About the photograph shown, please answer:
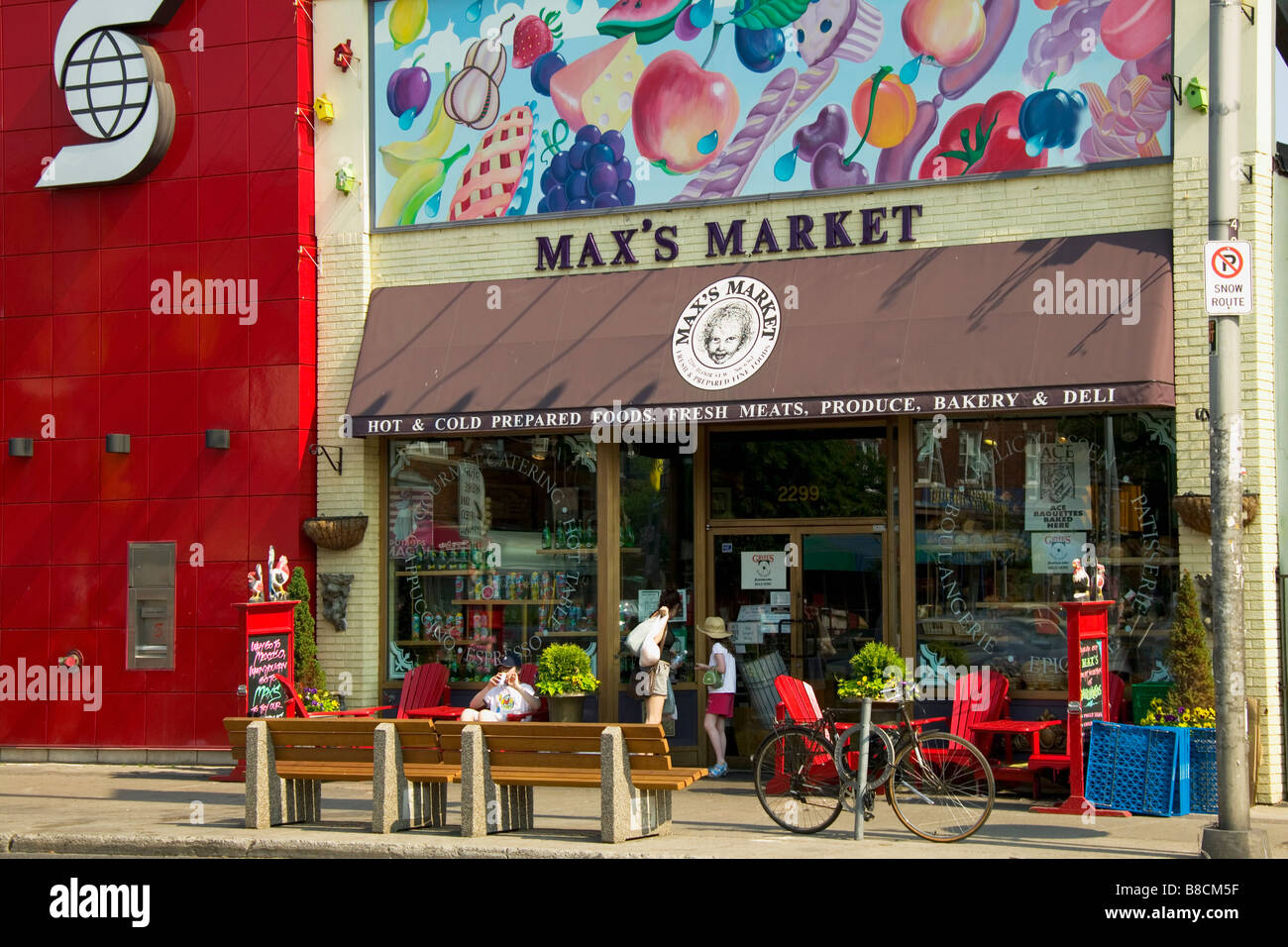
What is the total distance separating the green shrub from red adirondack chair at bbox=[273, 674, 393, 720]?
78.0 inches

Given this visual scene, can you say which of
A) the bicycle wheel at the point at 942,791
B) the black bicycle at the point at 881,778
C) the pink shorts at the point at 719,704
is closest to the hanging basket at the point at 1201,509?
the black bicycle at the point at 881,778

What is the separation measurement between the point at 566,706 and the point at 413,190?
19.0 feet

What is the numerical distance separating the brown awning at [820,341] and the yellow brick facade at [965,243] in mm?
231

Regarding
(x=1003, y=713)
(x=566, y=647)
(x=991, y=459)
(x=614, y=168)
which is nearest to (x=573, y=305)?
(x=614, y=168)

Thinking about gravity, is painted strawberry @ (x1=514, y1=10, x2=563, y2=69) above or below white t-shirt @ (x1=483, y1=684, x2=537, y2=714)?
above

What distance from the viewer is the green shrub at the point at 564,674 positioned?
47.1 feet

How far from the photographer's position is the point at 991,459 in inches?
550

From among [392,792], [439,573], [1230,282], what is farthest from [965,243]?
[392,792]

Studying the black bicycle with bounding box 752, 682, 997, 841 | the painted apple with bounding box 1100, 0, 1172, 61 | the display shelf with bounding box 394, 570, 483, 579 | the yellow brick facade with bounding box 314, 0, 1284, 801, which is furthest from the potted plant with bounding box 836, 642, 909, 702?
the painted apple with bounding box 1100, 0, 1172, 61

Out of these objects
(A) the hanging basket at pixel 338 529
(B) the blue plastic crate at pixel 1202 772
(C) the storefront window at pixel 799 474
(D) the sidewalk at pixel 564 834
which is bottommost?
(D) the sidewalk at pixel 564 834

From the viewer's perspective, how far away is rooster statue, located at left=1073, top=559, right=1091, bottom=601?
39.7 feet

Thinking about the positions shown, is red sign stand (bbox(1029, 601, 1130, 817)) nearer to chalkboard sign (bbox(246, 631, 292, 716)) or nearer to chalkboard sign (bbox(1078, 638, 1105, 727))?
chalkboard sign (bbox(1078, 638, 1105, 727))

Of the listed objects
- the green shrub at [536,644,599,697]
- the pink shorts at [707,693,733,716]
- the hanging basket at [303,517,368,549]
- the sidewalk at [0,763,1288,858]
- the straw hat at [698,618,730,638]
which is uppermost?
the hanging basket at [303,517,368,549]

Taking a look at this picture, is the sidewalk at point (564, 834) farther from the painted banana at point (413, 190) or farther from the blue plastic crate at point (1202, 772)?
the painted banana at point (413, 190)
